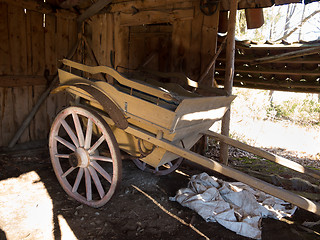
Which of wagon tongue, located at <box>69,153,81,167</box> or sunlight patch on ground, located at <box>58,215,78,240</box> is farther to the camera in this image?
wagon tongue, located at <box>69,153,81,167</box>

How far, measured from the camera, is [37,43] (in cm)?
500

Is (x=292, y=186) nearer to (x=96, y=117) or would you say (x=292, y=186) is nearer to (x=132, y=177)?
(x=132, y=177)

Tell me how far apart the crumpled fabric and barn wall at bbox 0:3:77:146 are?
11.8ft

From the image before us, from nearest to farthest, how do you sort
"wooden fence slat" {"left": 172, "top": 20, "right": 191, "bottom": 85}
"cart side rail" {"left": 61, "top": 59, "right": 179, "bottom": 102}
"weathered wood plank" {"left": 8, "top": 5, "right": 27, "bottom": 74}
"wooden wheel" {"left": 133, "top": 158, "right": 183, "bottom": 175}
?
1. "cart side rail" {"left": 61, "top": 59, "right": 179, "bottom": 102}
2. "wooden wheel" {"left": 133, "top": 158, "right": 183, "bottom": 175}
3. "wooden fence slat" {"left": 172, "top": 20, "right": 191, "bottom": 85}
4. "weathered wood plank" {"left": 8, "top": 5, "right": 27, "bottom": 74}

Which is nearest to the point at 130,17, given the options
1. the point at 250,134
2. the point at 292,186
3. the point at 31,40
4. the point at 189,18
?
the point at 189,18

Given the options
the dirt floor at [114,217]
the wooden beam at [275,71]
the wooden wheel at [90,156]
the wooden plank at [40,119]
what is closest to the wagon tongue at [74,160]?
the wooden wheel at [90,156]

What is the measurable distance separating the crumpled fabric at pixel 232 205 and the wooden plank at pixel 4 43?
3868 millimetres

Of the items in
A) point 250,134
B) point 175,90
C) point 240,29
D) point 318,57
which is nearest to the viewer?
point 175,90

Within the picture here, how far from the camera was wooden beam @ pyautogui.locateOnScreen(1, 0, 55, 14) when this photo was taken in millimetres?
4539

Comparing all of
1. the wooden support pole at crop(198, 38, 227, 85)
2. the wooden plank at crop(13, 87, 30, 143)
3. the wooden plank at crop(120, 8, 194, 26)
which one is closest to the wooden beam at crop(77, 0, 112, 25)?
the wooden plank at crop(120, 8, 194, 26)

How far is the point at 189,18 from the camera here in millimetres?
4051

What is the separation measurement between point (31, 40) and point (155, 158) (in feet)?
12.6

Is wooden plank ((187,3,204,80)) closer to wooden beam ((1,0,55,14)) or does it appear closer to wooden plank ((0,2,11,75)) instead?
wooden beam ((1,0,55,14))

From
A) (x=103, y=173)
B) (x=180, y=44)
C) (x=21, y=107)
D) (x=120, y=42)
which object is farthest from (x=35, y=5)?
(x=103, y=173)
